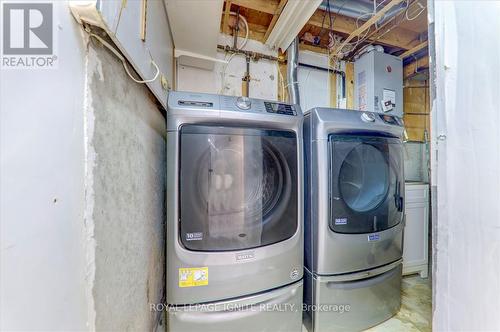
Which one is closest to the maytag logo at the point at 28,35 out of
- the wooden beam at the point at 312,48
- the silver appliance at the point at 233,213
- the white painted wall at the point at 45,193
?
the white painted wall at the point at 45,193

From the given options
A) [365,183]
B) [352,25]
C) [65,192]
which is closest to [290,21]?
[352,25]

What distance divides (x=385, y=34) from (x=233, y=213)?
2279mm

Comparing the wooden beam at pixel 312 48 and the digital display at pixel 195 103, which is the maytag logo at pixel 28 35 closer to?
the digital display at pixel 195 103

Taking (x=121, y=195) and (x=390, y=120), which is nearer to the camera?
(x=121, y=195)

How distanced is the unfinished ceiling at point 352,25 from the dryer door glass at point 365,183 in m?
1.05

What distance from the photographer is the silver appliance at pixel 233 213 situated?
0.96 metres

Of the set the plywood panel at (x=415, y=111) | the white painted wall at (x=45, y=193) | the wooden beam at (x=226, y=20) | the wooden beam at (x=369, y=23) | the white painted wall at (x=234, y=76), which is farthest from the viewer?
the plywood panel at (x=415, y=111)

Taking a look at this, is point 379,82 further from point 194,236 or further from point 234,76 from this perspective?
point 194,236

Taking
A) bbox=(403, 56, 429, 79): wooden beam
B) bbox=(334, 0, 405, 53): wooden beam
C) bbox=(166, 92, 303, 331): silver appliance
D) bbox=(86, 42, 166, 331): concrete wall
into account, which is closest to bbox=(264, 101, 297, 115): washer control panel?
bbox=(166, 92, 303, 331): silver appliance

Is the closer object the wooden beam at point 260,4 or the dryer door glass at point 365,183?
the dryer door glass at point 365,183

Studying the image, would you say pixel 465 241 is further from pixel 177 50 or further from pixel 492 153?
pixel 177 50

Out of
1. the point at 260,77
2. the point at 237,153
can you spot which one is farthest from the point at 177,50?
the point at 237,153

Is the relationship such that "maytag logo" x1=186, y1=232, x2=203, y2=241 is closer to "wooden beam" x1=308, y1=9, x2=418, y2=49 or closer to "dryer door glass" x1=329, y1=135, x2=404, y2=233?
"dryer door glass" x1=329, y1=135, x2=404, y2=233

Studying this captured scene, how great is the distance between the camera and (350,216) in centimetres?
120
